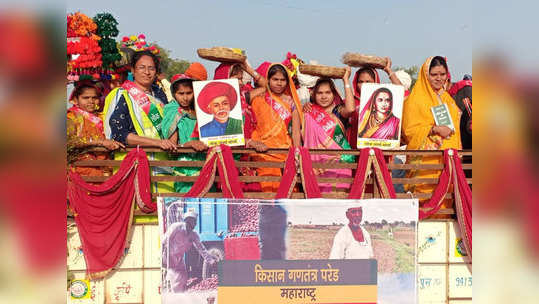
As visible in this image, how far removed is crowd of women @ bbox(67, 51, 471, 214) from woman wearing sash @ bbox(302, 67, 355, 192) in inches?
0.4

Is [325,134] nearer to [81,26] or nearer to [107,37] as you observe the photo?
[107,37]

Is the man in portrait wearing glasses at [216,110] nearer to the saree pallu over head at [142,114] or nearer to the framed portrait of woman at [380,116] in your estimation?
the saree pallu over head at [142,114]

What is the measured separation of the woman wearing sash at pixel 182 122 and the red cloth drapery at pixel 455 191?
2.35 metres

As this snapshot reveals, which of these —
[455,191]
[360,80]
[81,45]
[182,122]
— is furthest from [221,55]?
[455,191]

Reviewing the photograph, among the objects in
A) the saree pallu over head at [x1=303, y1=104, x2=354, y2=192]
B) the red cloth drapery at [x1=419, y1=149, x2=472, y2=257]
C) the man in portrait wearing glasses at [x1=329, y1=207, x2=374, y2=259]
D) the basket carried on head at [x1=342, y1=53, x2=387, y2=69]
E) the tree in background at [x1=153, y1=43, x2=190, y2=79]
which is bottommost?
the man in portrait wearing glasses at [x1=329, y1=207, x2=374, y2=259]

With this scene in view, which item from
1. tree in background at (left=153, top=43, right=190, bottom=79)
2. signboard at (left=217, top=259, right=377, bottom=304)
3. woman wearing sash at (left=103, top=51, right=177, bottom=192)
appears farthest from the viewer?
tree in background at (left=153, top=43, right=190, bottom=79)

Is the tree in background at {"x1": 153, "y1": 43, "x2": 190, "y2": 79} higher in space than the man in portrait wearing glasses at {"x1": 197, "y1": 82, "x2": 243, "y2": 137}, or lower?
higher

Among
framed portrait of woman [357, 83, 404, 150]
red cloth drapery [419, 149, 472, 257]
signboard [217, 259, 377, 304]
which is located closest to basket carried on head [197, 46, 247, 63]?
framed portrait of woman [357, 83, 404, 150]

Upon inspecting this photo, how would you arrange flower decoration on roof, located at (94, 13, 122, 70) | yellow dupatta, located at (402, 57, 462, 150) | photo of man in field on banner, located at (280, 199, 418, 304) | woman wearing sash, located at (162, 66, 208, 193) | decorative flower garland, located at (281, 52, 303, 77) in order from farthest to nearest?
decorative flower garland, located at (281, 52, 303, 77) < yellow dupatta, located at (402, 57, 462, 150) < flower decoration on roof, located at (94, 13, 122, 70) < woman wearing sash, located at (162, 66, 208, 193) < photo of man in field on banner, located at (280, 199, 418, 304)

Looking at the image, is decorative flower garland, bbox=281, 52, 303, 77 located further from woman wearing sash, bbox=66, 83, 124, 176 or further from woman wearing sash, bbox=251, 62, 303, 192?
woman wearing sash, bbox=66, 83, 124, 176

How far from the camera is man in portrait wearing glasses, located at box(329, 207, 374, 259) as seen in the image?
5.52m

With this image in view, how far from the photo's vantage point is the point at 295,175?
18.5 feet
